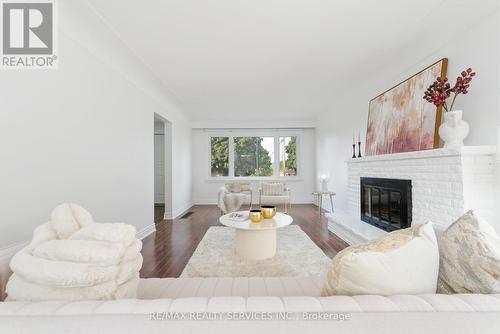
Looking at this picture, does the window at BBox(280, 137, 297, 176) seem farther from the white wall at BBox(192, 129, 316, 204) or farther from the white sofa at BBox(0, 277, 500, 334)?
the white sofa at BBox(0, 277, 500, 334)

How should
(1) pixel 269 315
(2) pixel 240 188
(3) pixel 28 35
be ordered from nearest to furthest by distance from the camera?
(1) pixel 269 315 → (3) pixel 28 35 → (2) pixel 240 188

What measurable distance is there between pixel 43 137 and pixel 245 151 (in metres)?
5.67

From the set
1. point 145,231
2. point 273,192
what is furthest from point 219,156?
point 145,231

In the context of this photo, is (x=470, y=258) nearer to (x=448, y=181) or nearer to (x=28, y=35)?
(x=448, y=181)

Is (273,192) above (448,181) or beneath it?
beneath

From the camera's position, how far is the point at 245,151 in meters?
7.37

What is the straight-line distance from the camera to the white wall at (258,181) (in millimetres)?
7188

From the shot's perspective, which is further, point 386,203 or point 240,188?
point 240,188

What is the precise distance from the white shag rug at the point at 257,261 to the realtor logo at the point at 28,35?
240 cm

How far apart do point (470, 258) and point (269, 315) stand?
2.63 ft

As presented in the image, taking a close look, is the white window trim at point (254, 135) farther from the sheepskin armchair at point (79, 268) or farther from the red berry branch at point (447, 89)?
the sheepskin armchair at point (79, 268)

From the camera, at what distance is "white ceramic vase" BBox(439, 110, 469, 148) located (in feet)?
6.98

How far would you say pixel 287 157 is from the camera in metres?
7.35

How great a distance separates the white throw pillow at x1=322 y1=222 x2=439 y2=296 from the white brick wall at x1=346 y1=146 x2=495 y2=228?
1701 mm
